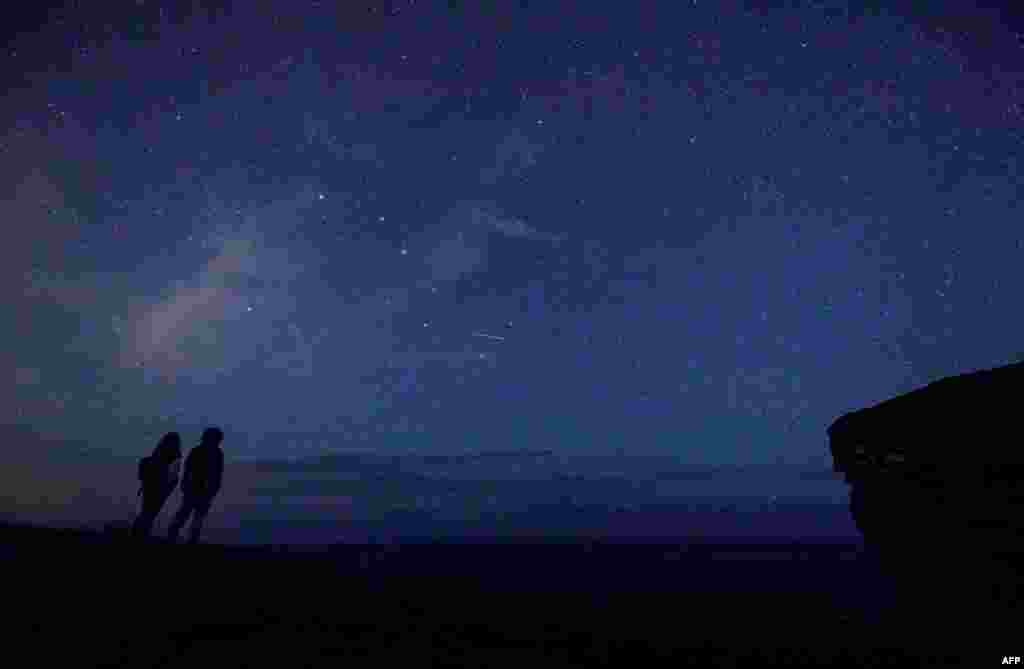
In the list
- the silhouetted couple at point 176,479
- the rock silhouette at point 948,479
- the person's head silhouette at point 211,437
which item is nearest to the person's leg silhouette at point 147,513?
the silhouetted couple at point 176,479

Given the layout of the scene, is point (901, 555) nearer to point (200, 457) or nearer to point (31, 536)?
point (200, 457)

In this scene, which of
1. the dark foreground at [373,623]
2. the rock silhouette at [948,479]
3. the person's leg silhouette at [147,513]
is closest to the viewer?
the rock silhouette at [948,479]

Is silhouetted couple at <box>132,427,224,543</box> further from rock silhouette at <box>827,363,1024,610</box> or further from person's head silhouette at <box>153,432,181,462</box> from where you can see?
rock silhouette at <box>827,363,1024,610</box>

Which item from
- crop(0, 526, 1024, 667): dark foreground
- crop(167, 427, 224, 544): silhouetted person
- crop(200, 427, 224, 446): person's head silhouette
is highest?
crop(200, 427, 224, 446): person's head silhouette

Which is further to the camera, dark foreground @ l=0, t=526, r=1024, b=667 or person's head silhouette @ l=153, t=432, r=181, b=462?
person's head silhouette @ l=153, t=432, r=181, b=462

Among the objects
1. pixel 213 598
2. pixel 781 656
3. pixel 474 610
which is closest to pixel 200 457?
pixel 213 598

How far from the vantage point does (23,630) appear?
560 centimetres

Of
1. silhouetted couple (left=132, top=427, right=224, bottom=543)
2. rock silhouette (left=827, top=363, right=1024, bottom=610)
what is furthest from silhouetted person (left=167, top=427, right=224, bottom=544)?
rock silhouette (left=827, top=363, right=1024, bottom=610)

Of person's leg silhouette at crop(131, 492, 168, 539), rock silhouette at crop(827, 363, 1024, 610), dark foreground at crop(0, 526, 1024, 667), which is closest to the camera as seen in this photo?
rock silhouette at crop(827, 363, 1024, 610)

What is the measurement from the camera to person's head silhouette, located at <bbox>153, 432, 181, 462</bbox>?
12.2m

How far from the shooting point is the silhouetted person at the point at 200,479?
1245cm

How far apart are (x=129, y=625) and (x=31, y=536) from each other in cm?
986

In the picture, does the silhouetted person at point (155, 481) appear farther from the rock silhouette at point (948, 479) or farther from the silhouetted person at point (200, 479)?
A: the rock silhouette at point (948, 479)

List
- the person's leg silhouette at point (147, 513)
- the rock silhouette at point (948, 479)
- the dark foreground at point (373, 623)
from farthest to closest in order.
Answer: the person's leg silhouette at point (147, 513) < the dark foreground at point (373, 623) < the rock silhouette at point (948, 479)
